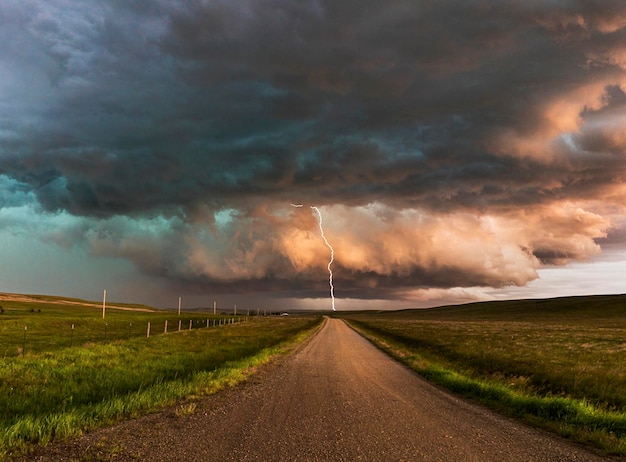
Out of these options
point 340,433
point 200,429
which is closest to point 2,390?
point 200,429

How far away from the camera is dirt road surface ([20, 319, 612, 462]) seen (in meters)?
7.27

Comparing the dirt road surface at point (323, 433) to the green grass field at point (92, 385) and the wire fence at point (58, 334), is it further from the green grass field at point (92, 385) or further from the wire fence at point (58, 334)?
the wire fence at point (58, 334)

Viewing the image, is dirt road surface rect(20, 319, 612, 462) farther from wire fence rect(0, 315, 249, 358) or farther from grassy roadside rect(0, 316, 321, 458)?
wire fence rect(0, 315, 249, 358)

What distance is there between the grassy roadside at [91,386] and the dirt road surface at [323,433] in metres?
0.84

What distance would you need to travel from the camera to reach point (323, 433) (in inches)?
342

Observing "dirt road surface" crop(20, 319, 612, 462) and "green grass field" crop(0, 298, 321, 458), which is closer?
"dirt road surface" crop(20, 319, 612, 462)

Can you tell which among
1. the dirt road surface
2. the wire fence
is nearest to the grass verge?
the dirt road surface

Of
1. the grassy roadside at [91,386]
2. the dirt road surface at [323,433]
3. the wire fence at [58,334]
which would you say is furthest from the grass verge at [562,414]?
the wire fence at [58,334]

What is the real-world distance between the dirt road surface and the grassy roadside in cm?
84

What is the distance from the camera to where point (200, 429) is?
8734 mm

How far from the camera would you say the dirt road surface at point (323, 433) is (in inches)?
286

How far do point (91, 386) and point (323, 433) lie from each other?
10.6 meters

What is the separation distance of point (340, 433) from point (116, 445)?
4.18m

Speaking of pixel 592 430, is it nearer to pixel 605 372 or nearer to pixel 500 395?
pixel 500 395
